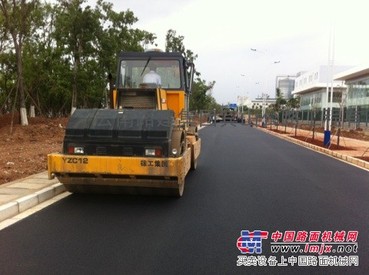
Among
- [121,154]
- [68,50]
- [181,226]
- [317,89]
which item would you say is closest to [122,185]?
[121,154]

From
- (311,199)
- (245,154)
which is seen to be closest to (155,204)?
(311,199)

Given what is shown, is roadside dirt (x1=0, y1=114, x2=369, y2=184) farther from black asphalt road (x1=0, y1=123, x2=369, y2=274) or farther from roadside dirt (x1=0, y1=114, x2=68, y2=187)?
black asphalt road (x1=0, y1=123, x2=369, y2=274)

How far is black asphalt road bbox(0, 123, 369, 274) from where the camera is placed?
4.79m

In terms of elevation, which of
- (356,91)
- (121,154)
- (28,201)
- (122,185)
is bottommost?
(28,201)

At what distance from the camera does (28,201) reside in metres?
7.10

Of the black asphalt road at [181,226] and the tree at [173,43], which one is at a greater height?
the tree at [173,43]

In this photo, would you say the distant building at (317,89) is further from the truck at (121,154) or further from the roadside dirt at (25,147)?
the truck at (121,154)

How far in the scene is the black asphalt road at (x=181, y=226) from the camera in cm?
479

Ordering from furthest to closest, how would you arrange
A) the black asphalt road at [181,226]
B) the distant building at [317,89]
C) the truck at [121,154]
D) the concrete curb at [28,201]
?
the distant building at [317,89]
the truck at [121,154]
the concrete curb at [28,201]
the black asphalt road at [181,226]

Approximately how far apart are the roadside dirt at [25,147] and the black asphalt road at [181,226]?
2803mm

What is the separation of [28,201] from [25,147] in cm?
847

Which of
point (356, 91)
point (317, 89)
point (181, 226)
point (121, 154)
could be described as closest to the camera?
point (181, 226)

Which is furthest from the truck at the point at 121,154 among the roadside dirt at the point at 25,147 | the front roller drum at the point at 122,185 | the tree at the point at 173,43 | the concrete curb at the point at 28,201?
the tree at the point at 173,43

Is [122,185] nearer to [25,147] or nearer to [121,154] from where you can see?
[121,154]
